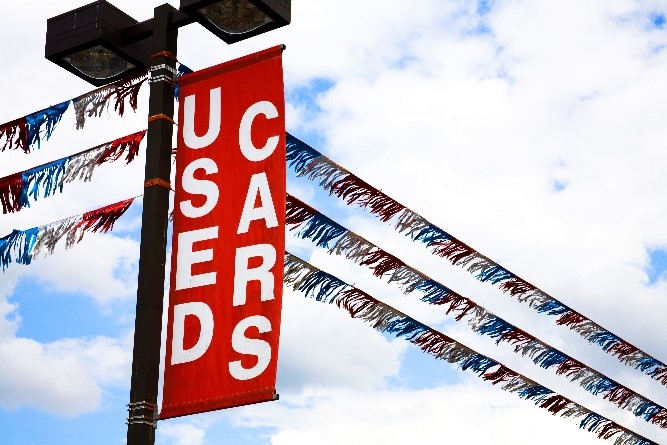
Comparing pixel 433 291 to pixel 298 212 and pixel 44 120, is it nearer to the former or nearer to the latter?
pixel 298 212

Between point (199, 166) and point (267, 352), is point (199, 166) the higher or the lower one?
the higher one

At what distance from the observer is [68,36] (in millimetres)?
8688

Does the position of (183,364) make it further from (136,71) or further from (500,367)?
(500,367)

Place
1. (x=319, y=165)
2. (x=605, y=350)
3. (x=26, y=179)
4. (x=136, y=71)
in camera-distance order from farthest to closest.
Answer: (x=605, y=350) → (x=319, y=165) → (x=26, y=179) → (x=136, y=71)

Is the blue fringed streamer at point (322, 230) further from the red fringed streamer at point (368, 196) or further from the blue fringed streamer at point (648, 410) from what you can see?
the blue fringed streamer at point (648, 410)

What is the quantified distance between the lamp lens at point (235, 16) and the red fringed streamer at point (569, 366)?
7644 millimetres

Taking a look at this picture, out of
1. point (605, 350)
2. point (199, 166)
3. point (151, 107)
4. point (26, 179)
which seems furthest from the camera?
point (605, 350)

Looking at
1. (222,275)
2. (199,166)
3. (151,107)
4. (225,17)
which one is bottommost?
(222,275)

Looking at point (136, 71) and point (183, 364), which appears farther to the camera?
point (136, 71)

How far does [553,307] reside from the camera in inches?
532

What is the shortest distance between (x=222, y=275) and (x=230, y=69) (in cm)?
158

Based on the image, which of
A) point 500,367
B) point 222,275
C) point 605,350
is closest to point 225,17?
point 222,275

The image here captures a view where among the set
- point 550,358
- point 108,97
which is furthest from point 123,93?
point 550,358

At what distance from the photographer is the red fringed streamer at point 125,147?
30.2 ft
